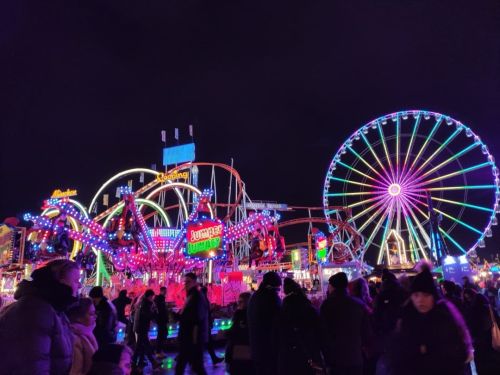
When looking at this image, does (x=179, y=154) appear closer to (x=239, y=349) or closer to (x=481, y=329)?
(x=481, y=329)

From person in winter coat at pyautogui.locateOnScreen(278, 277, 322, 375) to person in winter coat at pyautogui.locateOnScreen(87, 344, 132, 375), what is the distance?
1468mm

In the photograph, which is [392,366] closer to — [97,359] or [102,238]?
[97,359]

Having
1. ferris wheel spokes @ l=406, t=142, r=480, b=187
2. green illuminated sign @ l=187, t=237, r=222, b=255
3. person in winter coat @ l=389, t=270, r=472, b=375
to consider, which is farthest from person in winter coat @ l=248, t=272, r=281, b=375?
ferris wheel spokes @ l=406, t=142, r=480, b=187

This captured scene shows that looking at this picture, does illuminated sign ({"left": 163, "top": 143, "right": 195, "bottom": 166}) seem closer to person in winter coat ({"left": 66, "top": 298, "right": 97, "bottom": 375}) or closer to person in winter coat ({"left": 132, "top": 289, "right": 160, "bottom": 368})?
person in winter coat ({"left": 132, "top": 289, "right": 160, "bottom": 368})

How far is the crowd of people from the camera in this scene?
8.82ft

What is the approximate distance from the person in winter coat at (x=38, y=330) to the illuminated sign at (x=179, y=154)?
110ft

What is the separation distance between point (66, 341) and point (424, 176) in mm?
26881

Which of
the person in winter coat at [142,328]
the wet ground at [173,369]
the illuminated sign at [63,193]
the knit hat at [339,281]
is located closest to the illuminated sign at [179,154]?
the illuminated sign at [63,193]

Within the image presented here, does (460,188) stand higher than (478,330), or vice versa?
(460,188)

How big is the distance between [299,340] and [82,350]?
71.4 inches

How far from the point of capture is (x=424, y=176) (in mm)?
26656

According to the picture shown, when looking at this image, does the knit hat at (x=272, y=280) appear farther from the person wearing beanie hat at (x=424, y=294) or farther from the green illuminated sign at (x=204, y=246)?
the green illuminated sign at (x=204, y=246)

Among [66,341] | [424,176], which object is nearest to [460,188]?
[424,176]

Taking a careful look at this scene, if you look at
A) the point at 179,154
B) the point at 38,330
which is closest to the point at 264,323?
the point at 38,330
